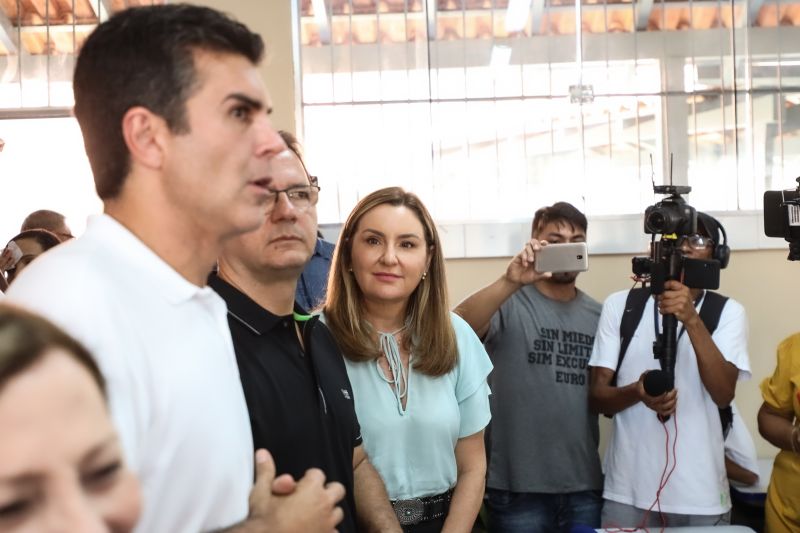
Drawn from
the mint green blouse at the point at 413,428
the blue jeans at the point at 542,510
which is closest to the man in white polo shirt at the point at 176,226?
the mint green blouse at the point at 413,428

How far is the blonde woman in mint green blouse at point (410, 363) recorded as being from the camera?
7.30ft

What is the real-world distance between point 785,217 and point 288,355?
2017 mm

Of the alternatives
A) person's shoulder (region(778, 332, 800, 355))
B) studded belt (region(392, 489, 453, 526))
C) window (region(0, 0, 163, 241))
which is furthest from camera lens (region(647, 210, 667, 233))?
window (region(0, 0, 163, 241))

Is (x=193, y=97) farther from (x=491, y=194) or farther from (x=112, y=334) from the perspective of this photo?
(x=491, y=194)

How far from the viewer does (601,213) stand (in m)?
4.43

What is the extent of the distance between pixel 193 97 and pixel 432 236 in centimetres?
149

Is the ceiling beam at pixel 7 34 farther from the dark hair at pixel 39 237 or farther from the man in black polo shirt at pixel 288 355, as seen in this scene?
the man in black polo shirt at pixel 288 355

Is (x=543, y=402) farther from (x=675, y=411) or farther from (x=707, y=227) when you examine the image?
(x=707, y=227)

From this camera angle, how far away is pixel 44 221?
3.91 m

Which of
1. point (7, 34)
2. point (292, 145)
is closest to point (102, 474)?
point (292, 145)

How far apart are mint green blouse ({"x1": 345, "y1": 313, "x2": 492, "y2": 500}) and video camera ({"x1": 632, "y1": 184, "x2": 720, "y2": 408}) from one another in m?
0.84

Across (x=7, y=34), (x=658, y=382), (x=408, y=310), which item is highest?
(x=7, y=34)

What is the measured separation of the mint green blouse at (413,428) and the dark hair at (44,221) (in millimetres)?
2042

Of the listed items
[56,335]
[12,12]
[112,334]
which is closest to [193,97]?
[112,334]
